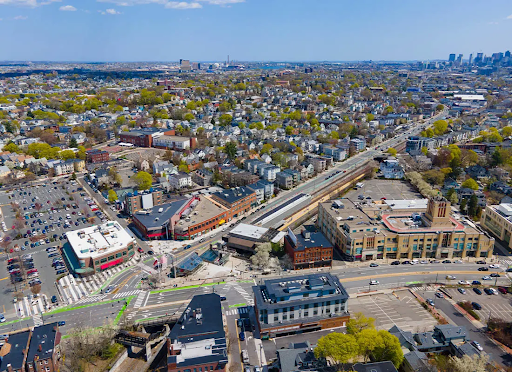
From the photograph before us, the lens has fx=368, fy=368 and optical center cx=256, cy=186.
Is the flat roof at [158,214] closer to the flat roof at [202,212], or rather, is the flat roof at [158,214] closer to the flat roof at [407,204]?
the flat roof at [202,212]

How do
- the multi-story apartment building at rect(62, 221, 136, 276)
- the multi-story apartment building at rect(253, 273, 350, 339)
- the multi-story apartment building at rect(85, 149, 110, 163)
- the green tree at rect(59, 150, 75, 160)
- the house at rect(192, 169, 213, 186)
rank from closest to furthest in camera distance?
1. the multi-story apartment building at rect(253, 273, 350, 339)
2. the multi-story apartment building at rect(62, 221, 136, 276)
3. the house at rect(192, 169, 213, 186)
4. the green tree at rect(59, 150, 75, 160)
5. the multi-story apartment building at rect(85, 149, 110, 163)

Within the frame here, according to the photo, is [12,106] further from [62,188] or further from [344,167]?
[344,167]

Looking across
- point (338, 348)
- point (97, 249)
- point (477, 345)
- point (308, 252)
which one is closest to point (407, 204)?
point (308, 252)

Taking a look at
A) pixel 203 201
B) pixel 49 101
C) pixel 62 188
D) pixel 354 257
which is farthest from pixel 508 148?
pixel 49 101

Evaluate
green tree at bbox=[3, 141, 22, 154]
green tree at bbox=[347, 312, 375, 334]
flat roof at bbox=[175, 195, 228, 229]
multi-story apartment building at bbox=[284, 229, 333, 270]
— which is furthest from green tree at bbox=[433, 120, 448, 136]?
green tree at bbox=[3, 141, 22, 154]

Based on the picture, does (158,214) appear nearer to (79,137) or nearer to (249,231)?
(249,231)

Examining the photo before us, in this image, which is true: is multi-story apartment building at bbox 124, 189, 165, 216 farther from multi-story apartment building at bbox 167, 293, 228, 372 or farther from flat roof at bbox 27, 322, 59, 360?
multi-story apartment building at bbox 167, 293, 228, 372
